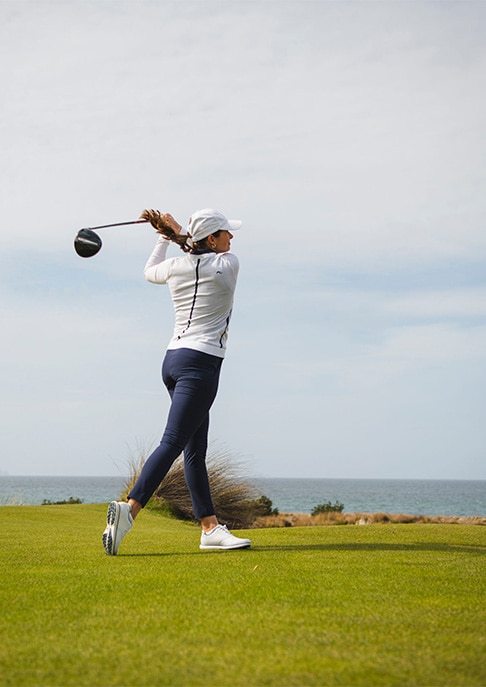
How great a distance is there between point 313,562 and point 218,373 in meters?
1.45

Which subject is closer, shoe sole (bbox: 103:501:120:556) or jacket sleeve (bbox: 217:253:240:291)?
shoe sole (bbox: 103:501:120:556)

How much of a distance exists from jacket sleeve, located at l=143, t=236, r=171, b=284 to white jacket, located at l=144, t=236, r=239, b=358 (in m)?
0.11

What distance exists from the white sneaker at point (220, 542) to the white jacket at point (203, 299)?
48.2 inches

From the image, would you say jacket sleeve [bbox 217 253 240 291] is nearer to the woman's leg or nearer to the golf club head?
the woman's leg

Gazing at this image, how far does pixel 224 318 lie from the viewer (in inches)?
207

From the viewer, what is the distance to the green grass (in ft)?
7.43

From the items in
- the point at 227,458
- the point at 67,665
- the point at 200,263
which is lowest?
the point at 67,665

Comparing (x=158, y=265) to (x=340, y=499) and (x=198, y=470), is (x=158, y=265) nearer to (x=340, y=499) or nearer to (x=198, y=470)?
(x=198, y=470)

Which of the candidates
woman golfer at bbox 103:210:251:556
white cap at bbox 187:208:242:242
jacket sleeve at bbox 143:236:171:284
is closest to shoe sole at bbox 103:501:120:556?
woman golfer at bbox 103:210:251:556

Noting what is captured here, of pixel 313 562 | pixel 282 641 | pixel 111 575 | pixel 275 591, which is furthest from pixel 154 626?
pixel 313 562

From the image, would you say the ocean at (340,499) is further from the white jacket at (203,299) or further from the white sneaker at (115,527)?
the white sneaker at (115,527)

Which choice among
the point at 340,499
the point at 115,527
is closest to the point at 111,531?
the point at 115,527

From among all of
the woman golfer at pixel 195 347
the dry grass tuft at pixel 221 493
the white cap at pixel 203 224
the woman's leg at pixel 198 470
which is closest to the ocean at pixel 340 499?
the dry grass tuft at pixel 221 493

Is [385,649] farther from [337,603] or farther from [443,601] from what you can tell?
[443,601]
